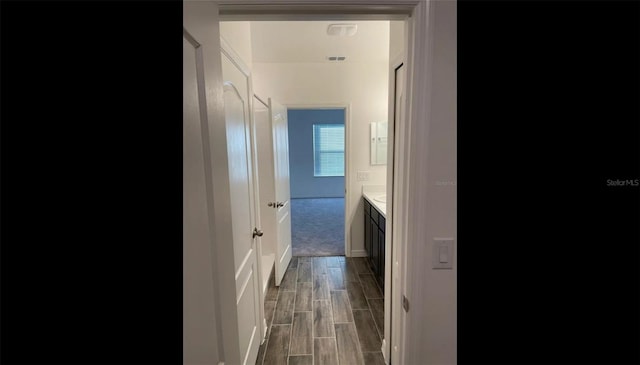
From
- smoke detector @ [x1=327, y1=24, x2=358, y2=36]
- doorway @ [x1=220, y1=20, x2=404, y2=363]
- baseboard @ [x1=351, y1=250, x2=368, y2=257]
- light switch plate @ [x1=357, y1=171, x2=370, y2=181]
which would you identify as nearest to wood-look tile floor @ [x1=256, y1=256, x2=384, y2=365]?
doorway @ [x1=220, y1=20, x2=404, y2=363]

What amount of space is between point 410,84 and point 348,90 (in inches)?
96.5

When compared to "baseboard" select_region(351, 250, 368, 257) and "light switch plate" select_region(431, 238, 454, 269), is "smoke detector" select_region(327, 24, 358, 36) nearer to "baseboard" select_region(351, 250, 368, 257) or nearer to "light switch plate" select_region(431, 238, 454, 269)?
"light switch plate" select_region(431, 238, 454, 269)

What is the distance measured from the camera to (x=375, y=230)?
8.82ft

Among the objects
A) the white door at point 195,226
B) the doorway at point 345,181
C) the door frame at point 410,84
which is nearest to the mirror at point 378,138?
the doorway at point 345,181

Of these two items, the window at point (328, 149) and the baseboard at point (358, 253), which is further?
the window at point (328, 149)

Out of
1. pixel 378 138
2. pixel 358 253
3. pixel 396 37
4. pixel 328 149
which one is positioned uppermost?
pixel 396 37

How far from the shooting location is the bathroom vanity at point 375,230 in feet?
7.96

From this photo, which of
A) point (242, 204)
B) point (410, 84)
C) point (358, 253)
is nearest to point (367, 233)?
point (358, 253)

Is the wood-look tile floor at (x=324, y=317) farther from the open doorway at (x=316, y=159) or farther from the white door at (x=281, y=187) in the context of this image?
the open doorway at (x=316, y=159)

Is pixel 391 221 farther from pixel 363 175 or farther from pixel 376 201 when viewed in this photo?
pixel 363 175

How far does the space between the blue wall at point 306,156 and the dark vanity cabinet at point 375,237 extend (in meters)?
3.99
